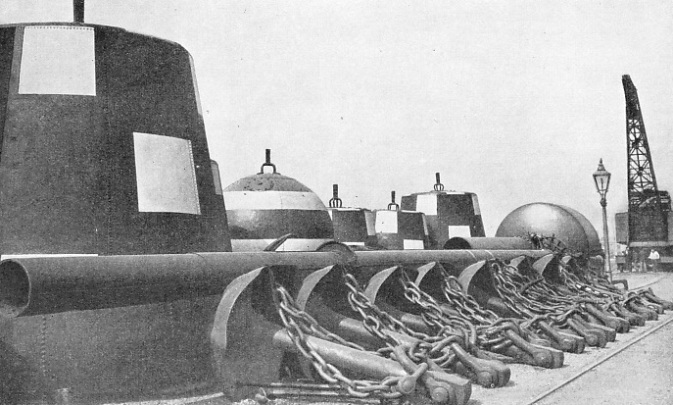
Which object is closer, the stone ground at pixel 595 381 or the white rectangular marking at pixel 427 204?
the stone ground at pixel 595 381

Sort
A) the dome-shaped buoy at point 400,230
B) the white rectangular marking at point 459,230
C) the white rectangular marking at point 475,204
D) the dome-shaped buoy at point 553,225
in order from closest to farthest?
the dome-shaped buoy at point 400,230, the white rectangular marking at point 459,230, the white rectangular marking at point 475,204, the dome-shaped buoy at point 553,225

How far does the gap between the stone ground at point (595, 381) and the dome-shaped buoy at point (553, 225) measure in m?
14.0

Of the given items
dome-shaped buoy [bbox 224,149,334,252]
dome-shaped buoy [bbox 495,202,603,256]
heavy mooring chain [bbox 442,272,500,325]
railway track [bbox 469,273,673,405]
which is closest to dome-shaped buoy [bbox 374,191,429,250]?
dome-shaped buoy [bbox 495,202,603,256]

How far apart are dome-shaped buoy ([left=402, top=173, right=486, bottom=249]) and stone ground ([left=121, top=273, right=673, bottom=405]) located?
34.4 ft

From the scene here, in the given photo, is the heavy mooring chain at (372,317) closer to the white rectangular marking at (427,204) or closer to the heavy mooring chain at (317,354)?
the heavy mooring chain at (317,354)

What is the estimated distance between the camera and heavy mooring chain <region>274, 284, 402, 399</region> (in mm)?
3724

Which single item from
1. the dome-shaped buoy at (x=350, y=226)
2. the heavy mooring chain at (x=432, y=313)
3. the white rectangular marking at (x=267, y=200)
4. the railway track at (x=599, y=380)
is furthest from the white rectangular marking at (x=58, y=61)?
the dome-shaped buoy at (x=350, y=226)

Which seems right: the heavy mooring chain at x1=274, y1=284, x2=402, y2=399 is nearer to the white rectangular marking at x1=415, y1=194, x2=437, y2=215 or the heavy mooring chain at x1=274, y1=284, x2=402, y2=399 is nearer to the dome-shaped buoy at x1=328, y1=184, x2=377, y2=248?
the dome-shaped buoy at x1=328, y1=184, x2=377, y2=248

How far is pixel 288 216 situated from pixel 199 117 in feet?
15.8

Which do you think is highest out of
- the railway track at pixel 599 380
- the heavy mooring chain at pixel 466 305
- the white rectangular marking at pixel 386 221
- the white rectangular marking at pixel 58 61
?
the white rectangular marking at pixel 58 61

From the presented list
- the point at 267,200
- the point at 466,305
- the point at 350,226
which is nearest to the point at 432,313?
the point at 466,305

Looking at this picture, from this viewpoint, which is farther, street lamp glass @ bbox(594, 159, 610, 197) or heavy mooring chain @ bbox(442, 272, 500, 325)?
street lamp glass @ bbox(594, 159, 610, 197)

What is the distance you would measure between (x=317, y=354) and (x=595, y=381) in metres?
2.39

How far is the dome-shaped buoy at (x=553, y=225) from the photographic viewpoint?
833 inches
